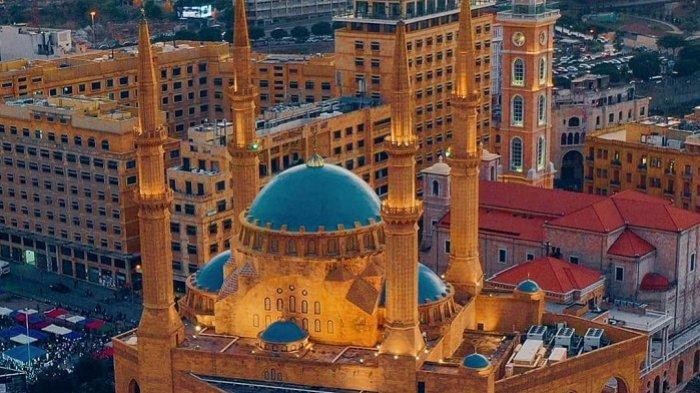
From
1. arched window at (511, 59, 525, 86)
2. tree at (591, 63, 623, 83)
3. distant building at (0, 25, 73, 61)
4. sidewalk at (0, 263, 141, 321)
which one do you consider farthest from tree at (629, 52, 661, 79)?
sidewalk at (0, 263, 141, 321)

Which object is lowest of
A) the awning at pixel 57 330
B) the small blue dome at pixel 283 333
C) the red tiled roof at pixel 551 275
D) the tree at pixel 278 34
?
the awning at pixel 57 330

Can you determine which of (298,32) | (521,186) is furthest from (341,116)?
(298,32)

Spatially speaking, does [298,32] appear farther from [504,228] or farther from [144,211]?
[144,211]

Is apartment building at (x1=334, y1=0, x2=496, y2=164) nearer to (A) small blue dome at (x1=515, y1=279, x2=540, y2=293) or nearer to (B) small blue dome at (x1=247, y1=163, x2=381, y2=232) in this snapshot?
(A) small blue dome at (x1=515, y1=279, x2=540, y2=293)

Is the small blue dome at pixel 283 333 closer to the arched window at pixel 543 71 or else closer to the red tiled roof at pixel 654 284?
the red tiled roof at pixel 654 284

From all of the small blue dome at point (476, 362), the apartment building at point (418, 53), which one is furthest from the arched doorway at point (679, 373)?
the apartment building at point (418, 53)

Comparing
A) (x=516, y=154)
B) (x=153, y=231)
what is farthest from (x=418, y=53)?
(x=153, y=231)
